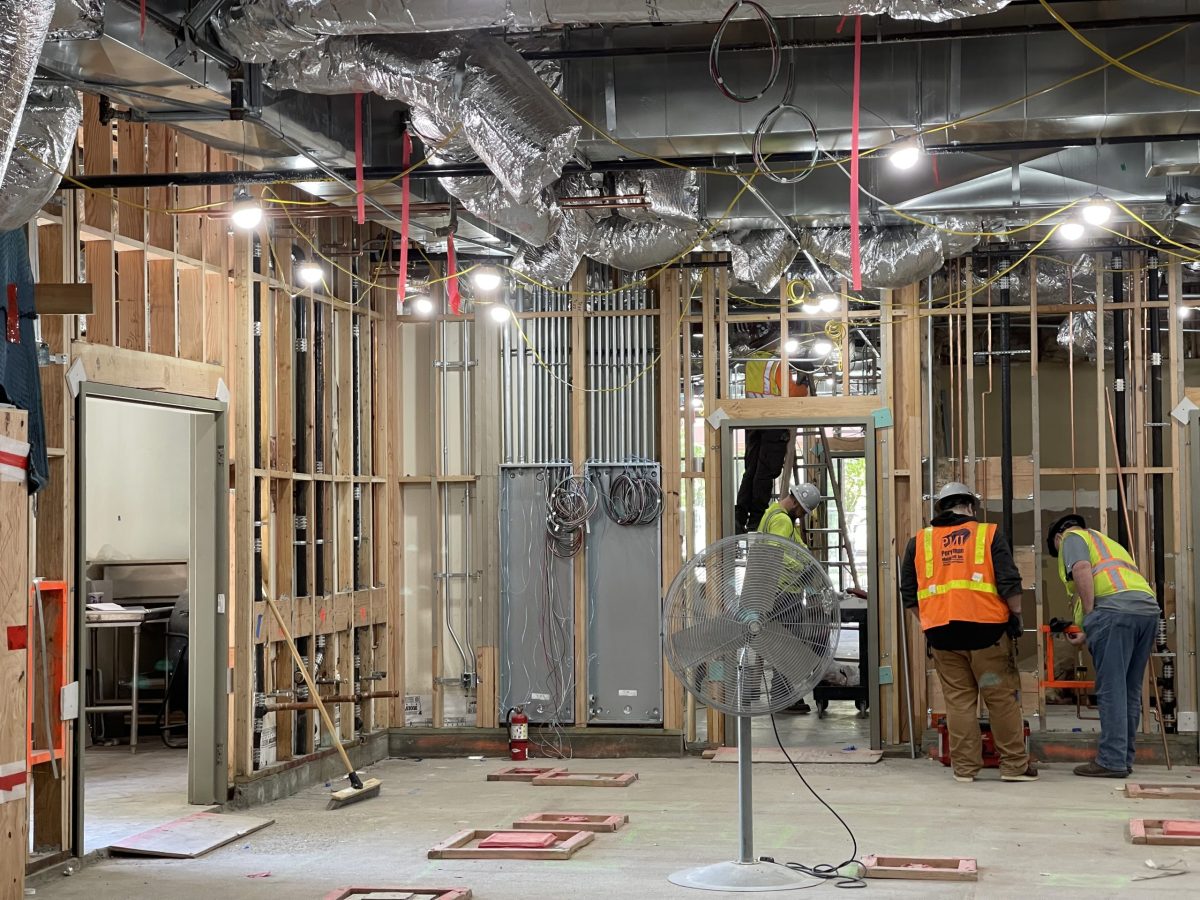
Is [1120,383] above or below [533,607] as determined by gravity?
above

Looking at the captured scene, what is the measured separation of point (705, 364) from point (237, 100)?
4813 millimetres

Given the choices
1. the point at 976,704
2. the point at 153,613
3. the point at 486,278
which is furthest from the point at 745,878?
the point at 153,613

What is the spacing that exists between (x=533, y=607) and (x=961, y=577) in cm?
310

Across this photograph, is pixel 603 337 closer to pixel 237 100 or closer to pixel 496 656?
pixel 496 656

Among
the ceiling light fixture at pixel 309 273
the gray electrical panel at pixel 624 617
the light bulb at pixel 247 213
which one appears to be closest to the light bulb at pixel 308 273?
the ceiling light fixture at pixel 309 273

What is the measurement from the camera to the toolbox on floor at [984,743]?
8867 mm

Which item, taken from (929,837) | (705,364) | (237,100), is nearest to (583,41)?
(237,100)

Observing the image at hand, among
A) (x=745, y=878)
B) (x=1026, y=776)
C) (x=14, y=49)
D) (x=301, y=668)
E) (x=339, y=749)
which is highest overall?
(x=14, y=49)

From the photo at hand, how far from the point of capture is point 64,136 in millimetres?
Answer: 5570

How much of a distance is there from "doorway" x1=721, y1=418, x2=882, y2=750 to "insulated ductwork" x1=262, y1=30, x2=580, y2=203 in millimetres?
3737

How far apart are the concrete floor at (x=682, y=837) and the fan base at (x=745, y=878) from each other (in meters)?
0.12

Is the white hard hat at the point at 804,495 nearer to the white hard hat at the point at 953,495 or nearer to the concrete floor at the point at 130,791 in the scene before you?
the white hard hat at the point at 953,495

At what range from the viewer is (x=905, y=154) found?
6621mm

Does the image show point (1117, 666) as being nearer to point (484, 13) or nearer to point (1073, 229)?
point (1073, 229)
